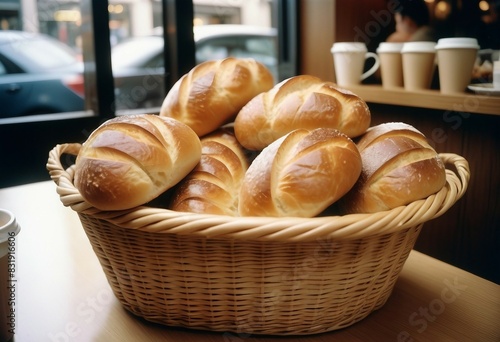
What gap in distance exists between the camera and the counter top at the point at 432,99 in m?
1.54

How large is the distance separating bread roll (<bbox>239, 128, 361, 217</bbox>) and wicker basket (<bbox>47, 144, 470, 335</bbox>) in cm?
8

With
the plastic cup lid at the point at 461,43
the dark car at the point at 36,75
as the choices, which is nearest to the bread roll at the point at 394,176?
the plastic cup lid at the point at 461,43

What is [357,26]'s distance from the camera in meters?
2.36

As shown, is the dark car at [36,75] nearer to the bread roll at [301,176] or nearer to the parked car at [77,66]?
the parked car at [77,66]

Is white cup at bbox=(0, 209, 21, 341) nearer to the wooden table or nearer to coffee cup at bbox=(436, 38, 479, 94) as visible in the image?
the wooden table

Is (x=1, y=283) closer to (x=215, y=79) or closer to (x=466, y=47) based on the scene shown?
(x=215, y=79)

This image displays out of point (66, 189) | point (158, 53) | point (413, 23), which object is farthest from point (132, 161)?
point (158, 53)

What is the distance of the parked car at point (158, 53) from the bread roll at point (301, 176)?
6.38ft

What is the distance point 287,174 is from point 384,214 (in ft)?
0.52

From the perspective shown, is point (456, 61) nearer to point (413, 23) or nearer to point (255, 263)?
point (413, 23)

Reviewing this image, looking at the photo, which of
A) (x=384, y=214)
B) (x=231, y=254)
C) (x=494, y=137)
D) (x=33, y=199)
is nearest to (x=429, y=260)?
(x=384, y=214)

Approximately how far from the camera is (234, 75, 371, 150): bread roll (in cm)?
98

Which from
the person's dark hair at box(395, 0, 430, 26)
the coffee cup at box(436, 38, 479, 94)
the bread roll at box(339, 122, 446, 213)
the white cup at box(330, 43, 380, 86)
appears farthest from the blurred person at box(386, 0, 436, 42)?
the bread roll at box(339, 122, 446, 213)

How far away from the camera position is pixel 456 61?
5.47 feet
